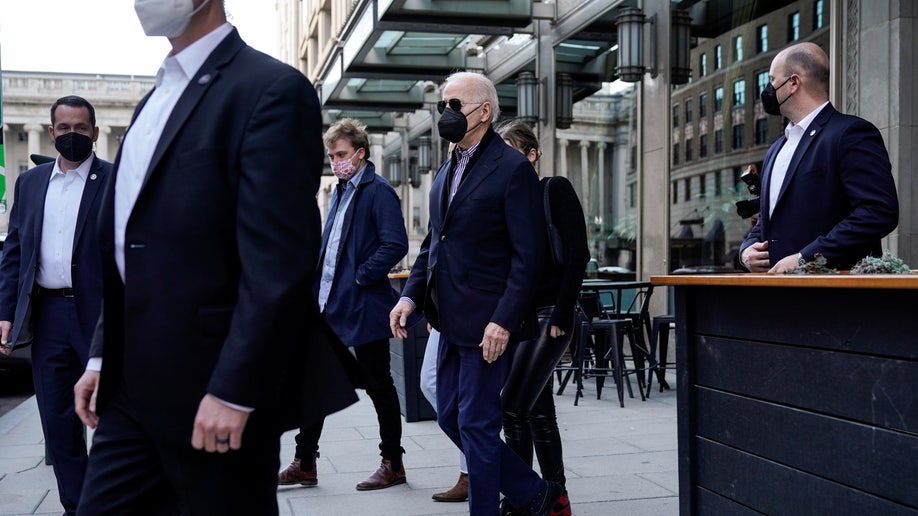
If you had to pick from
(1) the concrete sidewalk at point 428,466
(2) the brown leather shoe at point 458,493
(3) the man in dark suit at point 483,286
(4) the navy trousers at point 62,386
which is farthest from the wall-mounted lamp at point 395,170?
(3) the man in dark suit at point 483,286

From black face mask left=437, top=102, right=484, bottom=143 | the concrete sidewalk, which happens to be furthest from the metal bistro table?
black face mask left=437, top=102, right=484, bottom=143

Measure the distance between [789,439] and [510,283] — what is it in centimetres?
122

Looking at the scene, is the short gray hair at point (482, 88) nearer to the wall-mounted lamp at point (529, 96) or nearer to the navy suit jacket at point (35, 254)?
the navy suit jacket at point (35, 254)

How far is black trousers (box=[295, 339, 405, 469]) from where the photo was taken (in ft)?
18.0

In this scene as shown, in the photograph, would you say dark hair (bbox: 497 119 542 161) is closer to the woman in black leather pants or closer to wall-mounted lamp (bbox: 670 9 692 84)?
the woman in black leather pants

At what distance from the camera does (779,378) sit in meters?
3.30

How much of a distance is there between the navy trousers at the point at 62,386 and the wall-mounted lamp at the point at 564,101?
10600mm

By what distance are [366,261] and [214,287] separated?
331 centimetres

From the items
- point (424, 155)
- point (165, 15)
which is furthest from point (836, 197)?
point (424, 155)

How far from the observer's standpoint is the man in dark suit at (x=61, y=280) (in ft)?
14.3

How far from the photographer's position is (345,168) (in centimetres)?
555

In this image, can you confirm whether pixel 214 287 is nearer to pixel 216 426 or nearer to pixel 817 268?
pixel 216 426

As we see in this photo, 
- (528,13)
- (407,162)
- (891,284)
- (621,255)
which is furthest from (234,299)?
(407,162)

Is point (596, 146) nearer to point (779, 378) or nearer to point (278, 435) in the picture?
point (779, 378)
